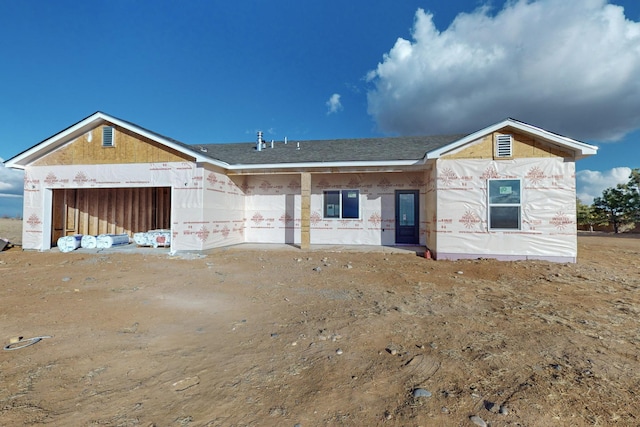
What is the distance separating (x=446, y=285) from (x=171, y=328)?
5.23 m

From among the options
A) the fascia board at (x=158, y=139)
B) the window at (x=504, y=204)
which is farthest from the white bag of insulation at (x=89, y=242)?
the window at (x=504, y=204)

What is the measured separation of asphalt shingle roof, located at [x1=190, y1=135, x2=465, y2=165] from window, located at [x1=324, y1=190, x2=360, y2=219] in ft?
5.26

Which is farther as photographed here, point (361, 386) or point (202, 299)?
point (202, 299)

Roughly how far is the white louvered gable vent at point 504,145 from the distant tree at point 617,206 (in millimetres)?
21578

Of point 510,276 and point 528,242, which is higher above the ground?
point 528,242

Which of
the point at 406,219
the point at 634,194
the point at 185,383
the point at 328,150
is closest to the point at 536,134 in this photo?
the point at 406,219

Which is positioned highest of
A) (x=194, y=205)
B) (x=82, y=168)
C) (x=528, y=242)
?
(x=82, y=168)

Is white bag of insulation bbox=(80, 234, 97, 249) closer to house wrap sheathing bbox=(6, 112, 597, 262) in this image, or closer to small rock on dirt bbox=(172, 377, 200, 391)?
house wrap sheathing bbox=(6, 112, 597, 262)

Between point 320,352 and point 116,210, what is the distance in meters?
14.1

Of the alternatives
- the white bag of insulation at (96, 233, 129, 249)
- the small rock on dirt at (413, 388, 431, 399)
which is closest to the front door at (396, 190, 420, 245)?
the small rock on dirt at (413, 388, 431, 399)

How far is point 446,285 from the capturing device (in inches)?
257

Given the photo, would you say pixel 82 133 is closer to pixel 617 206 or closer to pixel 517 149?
pixel 517 149

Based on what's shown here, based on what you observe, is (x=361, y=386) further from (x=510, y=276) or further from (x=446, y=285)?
(x=510, y=276)

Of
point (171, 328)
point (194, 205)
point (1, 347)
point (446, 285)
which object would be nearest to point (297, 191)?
point (194, 205)
